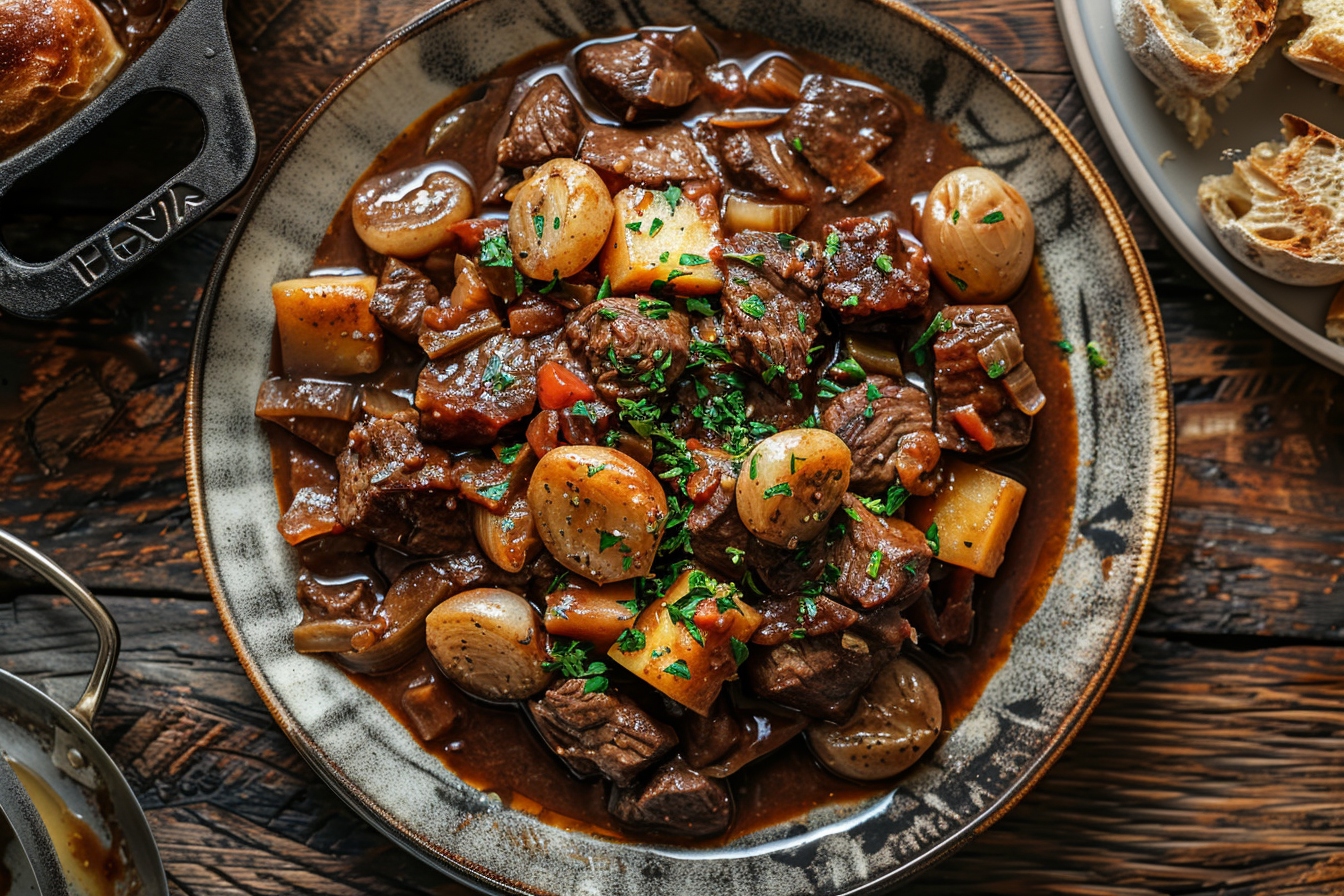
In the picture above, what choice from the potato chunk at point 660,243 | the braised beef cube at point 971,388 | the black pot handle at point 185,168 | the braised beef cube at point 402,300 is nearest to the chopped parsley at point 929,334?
the braised beef cube at point 971,388

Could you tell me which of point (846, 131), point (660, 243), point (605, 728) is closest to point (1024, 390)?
point (846, 131)

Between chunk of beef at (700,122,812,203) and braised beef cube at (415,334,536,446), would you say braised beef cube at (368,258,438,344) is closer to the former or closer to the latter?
braised beef cube at (415,334,536,446)

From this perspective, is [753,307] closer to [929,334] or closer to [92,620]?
[929,334]

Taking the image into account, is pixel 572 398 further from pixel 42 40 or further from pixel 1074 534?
pixel 42 40

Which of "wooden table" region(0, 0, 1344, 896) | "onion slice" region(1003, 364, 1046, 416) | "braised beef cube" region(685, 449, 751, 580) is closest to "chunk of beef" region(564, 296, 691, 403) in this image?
"braised beef cube" region(685, 449, 751, 580)

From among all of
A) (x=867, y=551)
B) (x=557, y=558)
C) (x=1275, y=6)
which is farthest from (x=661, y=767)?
(x=1275, y=6)
